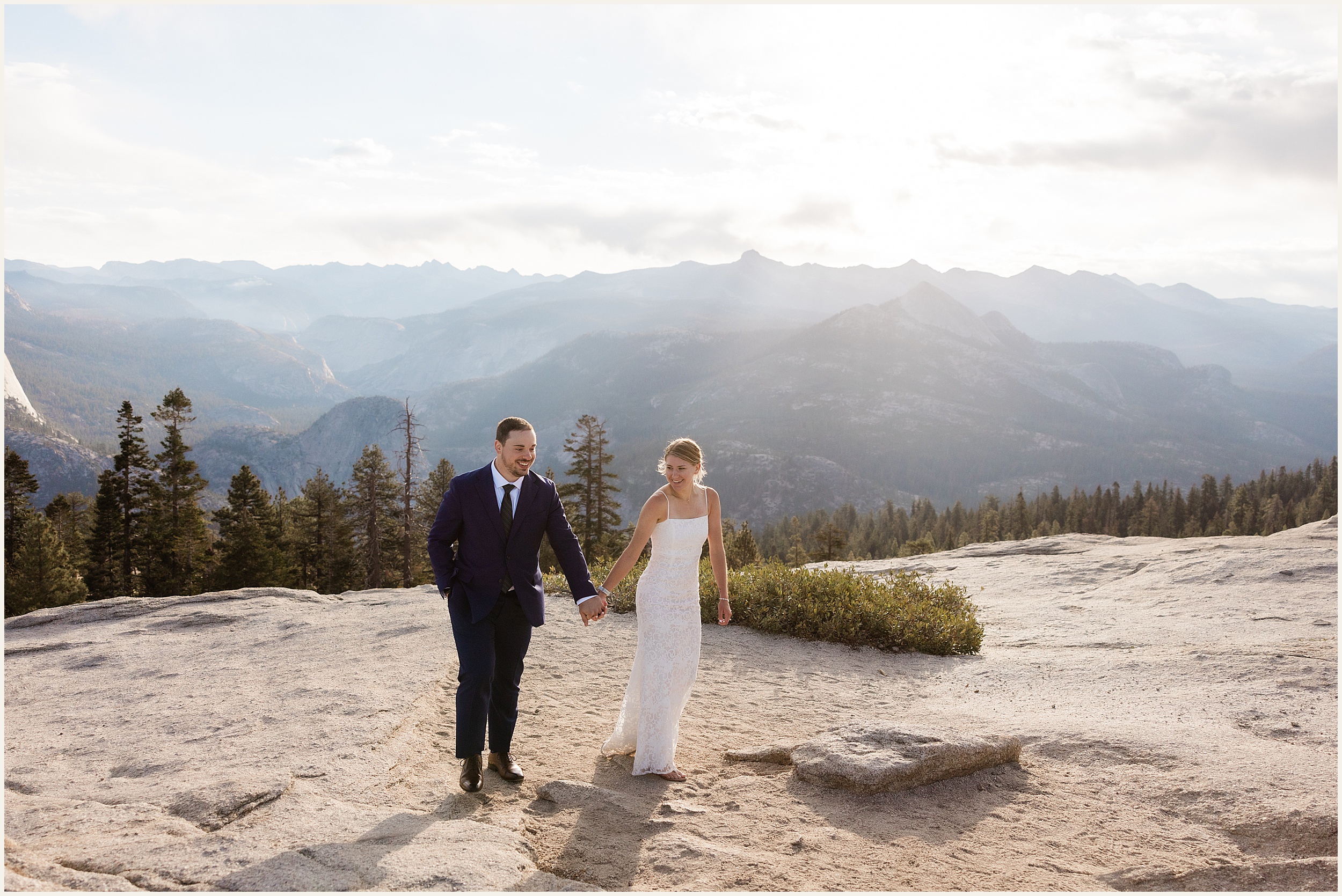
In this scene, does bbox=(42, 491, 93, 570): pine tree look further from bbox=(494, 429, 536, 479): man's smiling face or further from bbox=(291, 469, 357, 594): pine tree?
bbox=(494, 429, 536, 479): man's smiling face

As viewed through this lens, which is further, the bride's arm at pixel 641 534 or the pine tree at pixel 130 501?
the pine tree at pixel 130 501

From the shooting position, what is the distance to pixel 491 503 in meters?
6.25

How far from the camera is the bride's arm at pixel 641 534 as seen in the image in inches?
262

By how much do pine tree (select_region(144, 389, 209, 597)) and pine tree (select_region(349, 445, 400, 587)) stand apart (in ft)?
32.5

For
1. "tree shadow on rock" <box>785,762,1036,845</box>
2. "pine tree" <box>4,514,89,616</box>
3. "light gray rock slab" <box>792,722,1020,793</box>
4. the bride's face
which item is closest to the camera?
"tree shadow on rock" <box>785,762,1036,845</box>

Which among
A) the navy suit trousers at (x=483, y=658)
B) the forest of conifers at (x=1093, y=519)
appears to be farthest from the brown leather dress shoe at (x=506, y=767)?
the forest of conifers at (x=1093, y=519)

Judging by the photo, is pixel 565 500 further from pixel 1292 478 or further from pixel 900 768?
pixel 1292 478

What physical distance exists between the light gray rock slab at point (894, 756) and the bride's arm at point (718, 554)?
1.40 m

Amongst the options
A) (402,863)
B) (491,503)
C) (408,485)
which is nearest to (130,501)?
(408,485)

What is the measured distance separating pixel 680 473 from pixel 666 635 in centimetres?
147

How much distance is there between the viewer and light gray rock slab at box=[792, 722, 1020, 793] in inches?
254

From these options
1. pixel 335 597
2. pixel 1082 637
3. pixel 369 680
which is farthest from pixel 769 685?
pixel 335 597

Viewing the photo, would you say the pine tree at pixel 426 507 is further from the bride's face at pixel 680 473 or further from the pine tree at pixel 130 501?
the bride's face at pixel 680 473

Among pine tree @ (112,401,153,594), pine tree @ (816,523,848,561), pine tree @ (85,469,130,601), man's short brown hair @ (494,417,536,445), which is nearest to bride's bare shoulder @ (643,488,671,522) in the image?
man's short brown hair @ (494,417,536,445)
